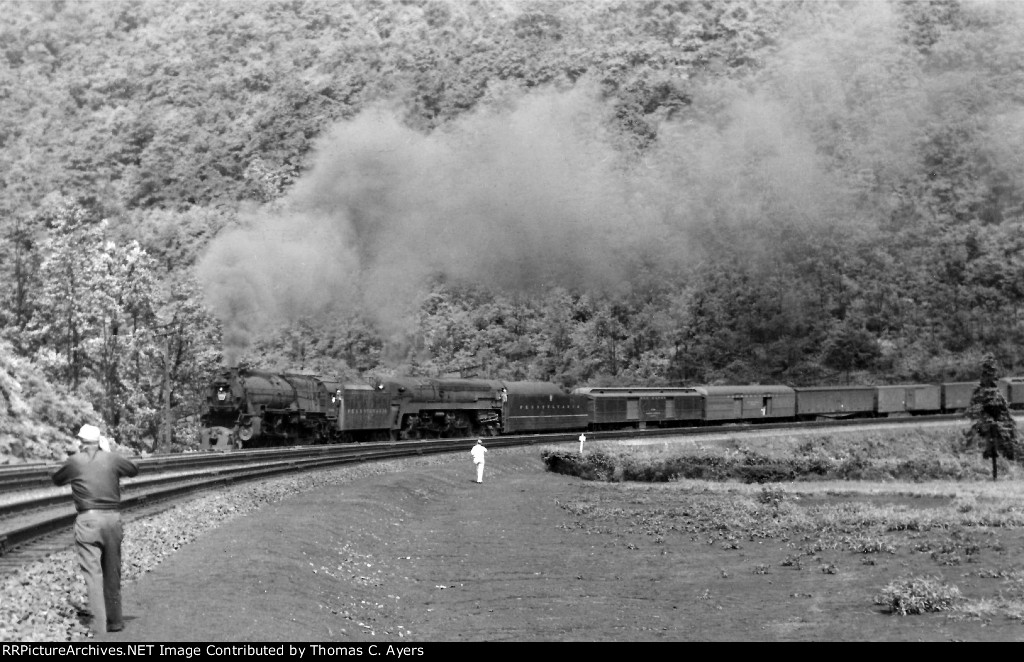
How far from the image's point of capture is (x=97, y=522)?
12438 mm

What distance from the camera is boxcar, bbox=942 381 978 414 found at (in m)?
80.7

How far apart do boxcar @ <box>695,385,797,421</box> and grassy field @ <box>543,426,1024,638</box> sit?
9.95 metres

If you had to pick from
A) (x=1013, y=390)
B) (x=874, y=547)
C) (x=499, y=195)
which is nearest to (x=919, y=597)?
(x=874, y=547)

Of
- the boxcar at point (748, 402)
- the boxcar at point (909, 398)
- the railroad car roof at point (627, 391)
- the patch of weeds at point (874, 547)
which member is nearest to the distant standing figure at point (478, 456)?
the patch of weeds at point (874, 547)

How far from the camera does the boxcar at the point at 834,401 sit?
250 feet

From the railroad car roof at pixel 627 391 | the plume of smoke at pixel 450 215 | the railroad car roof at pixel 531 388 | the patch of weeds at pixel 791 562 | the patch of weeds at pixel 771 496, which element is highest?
the plume of smoke at pixel 450 215

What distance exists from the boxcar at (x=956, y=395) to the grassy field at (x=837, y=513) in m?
19.5

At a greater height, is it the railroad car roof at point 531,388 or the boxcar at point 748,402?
the railroad car roof at point 531,388

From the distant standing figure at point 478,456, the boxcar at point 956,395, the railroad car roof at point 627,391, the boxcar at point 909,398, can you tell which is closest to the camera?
the distant standing figure at point 478,456

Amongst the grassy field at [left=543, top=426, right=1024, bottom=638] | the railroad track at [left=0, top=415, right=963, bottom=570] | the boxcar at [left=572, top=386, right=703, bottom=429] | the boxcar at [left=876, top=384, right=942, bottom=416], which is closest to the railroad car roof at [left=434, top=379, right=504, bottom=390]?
the railroad track at [left=0, top=415, right=963, bottom=570]

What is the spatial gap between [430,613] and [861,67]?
467 ft

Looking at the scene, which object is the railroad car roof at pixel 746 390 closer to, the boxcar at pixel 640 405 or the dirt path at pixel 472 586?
the boxcar at pixel 640 405

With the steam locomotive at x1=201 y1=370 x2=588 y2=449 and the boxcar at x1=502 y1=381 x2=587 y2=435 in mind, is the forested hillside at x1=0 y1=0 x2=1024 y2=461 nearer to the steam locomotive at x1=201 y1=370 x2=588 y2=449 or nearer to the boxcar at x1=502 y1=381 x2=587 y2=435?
the steam locomotive at x1=201 y1=370 x2=588 y2=449

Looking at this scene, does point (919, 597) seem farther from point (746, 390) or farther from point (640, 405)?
point (746, 390)
